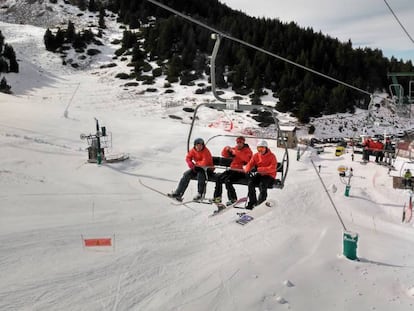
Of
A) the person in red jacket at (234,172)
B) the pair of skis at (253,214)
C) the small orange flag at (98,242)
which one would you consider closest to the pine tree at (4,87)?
the small orange flag at (98,242)

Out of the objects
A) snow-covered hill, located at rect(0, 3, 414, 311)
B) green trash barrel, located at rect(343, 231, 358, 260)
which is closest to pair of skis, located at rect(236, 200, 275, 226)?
snow-covered hill, located at rect(0, 3, 414, 311)

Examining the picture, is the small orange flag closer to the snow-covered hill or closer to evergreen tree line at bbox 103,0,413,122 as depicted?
the snow-covered hill

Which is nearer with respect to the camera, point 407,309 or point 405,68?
point 407,309

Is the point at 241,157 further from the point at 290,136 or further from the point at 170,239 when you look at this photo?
the point at 290,136

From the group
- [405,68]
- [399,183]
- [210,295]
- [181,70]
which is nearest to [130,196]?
[210,295]

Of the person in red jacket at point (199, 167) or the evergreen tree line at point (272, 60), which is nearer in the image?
the person in red jacket at point (199, 167)

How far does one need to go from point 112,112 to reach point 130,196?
16.7m

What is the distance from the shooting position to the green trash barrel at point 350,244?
1156 centimetres

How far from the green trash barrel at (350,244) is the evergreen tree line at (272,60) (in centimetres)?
2234

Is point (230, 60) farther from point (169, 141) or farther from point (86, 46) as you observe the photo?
point (169, 141)

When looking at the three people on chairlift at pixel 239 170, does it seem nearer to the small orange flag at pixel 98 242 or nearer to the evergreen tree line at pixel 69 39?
the small orange flag at pixel 98 242

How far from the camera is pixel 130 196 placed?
15.0 metres

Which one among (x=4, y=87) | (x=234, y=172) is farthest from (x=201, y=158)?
(x=4, y=87)

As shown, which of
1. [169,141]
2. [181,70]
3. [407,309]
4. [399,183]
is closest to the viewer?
[407,309]
